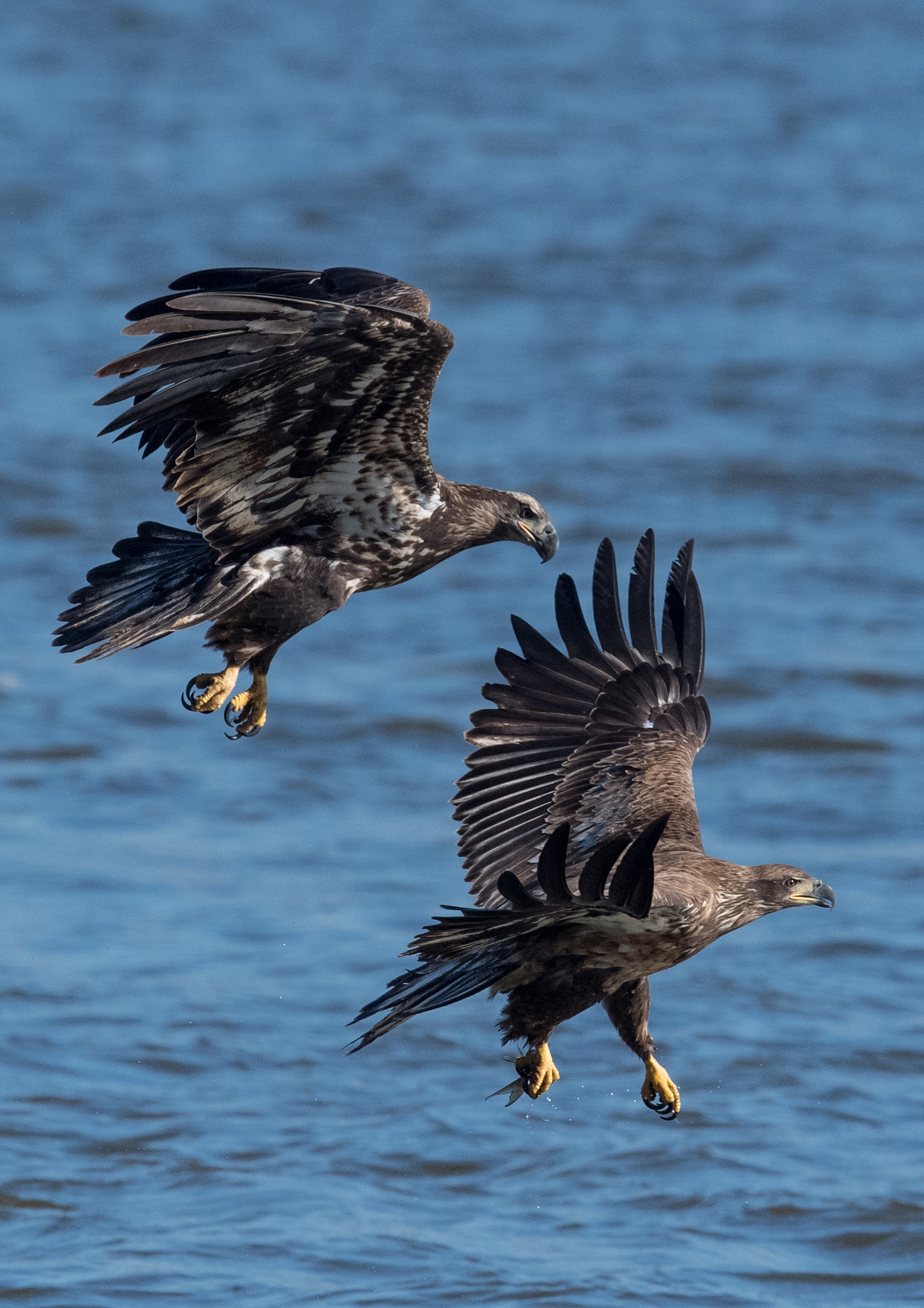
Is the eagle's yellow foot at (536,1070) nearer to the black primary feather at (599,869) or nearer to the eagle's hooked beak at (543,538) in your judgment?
the black primary feather at (599,869)

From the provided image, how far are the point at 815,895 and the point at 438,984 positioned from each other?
1686mm

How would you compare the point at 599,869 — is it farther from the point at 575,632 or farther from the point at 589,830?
the point at 575,632

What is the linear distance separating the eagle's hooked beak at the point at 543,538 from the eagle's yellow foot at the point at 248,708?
118cm

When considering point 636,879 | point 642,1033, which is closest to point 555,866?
point 636,879

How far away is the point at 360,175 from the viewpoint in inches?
944

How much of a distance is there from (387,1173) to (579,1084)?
136 centimetres

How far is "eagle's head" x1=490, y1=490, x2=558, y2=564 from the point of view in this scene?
7777 millimetres

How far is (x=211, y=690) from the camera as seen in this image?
6.98 meters

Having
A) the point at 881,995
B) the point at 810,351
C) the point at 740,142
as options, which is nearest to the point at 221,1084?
the point at 881,995

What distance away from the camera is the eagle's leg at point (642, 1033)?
695cm

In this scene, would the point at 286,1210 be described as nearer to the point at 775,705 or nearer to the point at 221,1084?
the point at 221,1084

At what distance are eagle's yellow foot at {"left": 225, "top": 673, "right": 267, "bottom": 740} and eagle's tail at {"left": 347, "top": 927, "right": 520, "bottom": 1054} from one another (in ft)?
3.88

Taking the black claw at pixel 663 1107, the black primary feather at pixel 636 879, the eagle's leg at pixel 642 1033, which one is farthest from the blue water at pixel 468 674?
the black primary feather at pixel 636 879

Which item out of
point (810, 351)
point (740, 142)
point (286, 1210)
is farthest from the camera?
point (740, 142)
